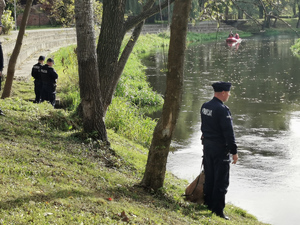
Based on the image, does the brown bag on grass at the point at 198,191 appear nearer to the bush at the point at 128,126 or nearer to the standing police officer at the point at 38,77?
the bush at the point at 128,126

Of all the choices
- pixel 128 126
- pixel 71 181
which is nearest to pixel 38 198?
pixel 71 181

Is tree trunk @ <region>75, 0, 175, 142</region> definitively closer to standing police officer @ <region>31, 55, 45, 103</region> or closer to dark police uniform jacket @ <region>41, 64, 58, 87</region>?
dark police uniform jacket @ <region>41, 64, 58, 87</region>

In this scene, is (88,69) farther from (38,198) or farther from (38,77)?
(38,77)

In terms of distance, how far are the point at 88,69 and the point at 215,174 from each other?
3.15m

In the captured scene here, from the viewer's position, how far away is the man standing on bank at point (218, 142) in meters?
7.00

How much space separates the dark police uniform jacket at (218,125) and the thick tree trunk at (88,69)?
101 inches

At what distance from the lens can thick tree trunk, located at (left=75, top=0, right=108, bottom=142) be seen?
8.93m

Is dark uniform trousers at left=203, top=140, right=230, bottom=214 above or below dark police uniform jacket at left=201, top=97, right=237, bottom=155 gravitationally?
below

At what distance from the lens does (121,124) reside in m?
13.5

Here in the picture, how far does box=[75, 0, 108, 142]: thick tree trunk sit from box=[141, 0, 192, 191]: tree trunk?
204 cm

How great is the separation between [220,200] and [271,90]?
1765cm

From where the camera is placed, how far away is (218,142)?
23.3 feet

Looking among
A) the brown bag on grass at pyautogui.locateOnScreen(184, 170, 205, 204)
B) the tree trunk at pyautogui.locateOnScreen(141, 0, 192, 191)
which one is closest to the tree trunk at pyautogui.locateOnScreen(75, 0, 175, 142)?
the tree trunk at pyautogui.locateOnScreen(141, 0, 192, 191)

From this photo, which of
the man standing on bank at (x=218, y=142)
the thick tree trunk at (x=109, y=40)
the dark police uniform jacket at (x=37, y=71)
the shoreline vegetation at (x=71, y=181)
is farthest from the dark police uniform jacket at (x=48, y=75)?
the man standing on bank at (x=218, y=142)
